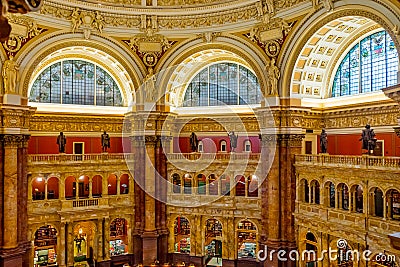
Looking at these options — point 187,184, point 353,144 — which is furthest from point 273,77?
point 187,184

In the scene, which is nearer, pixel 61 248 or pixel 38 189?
pixel 61 248

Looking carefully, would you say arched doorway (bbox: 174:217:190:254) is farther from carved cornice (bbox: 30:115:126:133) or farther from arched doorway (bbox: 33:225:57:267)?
arched doorway (bbox: 33:225:57:267)

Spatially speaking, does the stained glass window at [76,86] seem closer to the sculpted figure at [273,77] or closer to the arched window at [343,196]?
the sculpted figure at [273,77]

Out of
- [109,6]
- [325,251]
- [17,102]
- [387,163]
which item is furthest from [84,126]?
[387,163]

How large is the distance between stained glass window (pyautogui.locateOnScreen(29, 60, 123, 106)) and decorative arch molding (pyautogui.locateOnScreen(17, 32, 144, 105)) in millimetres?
783

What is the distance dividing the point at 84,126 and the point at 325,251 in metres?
22.4

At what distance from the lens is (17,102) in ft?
88.0

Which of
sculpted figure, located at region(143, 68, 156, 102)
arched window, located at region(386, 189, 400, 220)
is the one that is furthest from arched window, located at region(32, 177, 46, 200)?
arched window, located at region(386, 189, 400, 220)

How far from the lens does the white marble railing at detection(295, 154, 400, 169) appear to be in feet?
66.3

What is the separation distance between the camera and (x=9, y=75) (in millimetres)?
26422

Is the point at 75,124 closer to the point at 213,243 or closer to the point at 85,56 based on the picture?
the point at 85,56

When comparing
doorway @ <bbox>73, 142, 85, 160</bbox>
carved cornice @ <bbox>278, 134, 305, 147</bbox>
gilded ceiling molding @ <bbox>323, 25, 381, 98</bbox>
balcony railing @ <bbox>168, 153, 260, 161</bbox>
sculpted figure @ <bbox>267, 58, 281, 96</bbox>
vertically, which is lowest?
balcony railing @ <bbox>168, 153, 260, 161</bbox>

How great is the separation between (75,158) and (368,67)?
78.0 ft

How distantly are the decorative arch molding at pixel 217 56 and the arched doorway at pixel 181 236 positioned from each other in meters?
12.1
